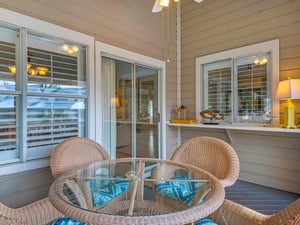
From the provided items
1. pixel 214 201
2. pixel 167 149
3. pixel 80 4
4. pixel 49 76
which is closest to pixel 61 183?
pixel 214 201

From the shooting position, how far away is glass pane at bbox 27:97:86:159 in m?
2.15

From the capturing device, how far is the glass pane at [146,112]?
3418mm

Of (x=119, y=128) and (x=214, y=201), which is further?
(x=119, y=128)

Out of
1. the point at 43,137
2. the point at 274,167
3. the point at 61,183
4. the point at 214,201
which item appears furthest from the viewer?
the point at 274,167

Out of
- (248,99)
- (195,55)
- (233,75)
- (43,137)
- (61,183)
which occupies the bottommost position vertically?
(61,183)

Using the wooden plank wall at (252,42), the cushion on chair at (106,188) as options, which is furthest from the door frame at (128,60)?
the cushion on chair at (106,188)

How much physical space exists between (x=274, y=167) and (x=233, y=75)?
Answer: 5.35ft

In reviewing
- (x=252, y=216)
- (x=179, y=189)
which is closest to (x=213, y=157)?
(x=179, y=189)

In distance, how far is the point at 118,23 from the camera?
2.97 meters

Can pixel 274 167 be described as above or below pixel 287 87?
below

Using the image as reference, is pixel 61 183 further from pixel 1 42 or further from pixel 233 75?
pixel 233 75

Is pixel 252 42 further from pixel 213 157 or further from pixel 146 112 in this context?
pixel 213 157

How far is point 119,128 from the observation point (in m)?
3.10

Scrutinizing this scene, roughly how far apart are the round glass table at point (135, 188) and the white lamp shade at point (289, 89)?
180 cm
